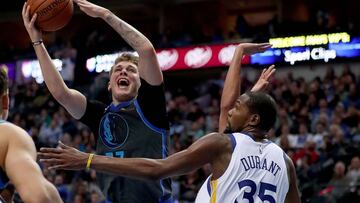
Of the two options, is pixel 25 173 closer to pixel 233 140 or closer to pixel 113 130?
pixel 233 140

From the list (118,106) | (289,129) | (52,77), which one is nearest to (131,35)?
(118,106)

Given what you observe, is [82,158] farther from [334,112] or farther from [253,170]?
[334,112]

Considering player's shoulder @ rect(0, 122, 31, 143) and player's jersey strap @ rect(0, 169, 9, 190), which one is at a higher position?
player's shoulder @ rect(0, 122, 31, 143)

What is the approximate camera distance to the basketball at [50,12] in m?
4.36

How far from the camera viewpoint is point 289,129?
38.7 feet

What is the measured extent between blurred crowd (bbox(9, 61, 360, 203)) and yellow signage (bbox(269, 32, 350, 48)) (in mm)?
1087

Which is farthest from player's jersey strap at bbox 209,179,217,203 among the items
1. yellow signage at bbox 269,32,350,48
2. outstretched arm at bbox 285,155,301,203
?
yellow signage at bbox 269,32,350,48

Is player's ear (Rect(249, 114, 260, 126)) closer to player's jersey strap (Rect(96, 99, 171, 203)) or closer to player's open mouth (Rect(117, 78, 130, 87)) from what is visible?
player's jersey strap (Rect(96, 99, 171, 203))

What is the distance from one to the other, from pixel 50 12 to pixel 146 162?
5.61ft

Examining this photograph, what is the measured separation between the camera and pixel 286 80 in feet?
45.7

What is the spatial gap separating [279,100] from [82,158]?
1046cm

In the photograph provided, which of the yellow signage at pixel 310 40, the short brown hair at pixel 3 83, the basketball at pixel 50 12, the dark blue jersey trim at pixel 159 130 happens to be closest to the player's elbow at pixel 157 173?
the short brown hair at pixel 3 83

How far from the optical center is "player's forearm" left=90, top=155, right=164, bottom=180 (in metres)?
3.14

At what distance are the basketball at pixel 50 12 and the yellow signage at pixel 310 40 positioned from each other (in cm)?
1045
